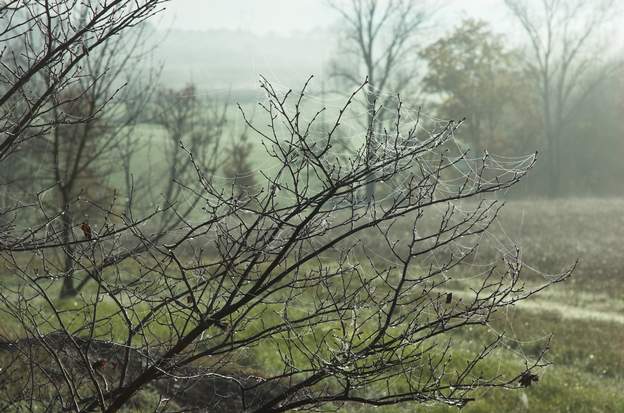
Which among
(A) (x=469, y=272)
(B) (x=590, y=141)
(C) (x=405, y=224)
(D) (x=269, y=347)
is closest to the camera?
(D) (x=269, y=347)

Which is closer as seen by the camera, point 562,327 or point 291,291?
point 291,291

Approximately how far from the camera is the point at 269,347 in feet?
33.9

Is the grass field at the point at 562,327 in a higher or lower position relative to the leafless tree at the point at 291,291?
lower

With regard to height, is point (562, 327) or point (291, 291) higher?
point (291, 291)

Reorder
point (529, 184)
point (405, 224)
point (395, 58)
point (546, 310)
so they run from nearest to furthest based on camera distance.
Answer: point (546, 310) < point (405, 224) < point (395, 58) < point (529, 184)

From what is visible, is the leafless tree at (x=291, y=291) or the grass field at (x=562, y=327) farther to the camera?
the grass field at (x=562, y=327)

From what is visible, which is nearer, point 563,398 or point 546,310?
point 563,398

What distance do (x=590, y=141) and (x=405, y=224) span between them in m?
40.2

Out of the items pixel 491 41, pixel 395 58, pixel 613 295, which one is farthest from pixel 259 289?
pixel 491 41

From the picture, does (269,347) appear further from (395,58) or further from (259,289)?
(395,58)

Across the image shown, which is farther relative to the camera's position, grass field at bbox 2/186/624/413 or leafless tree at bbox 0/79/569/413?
grass field at bbox 2/186/624/413

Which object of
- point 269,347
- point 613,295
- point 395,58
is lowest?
point 613,295

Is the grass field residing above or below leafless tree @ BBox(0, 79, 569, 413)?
below

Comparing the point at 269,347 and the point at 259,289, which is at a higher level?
the point at 259,289
